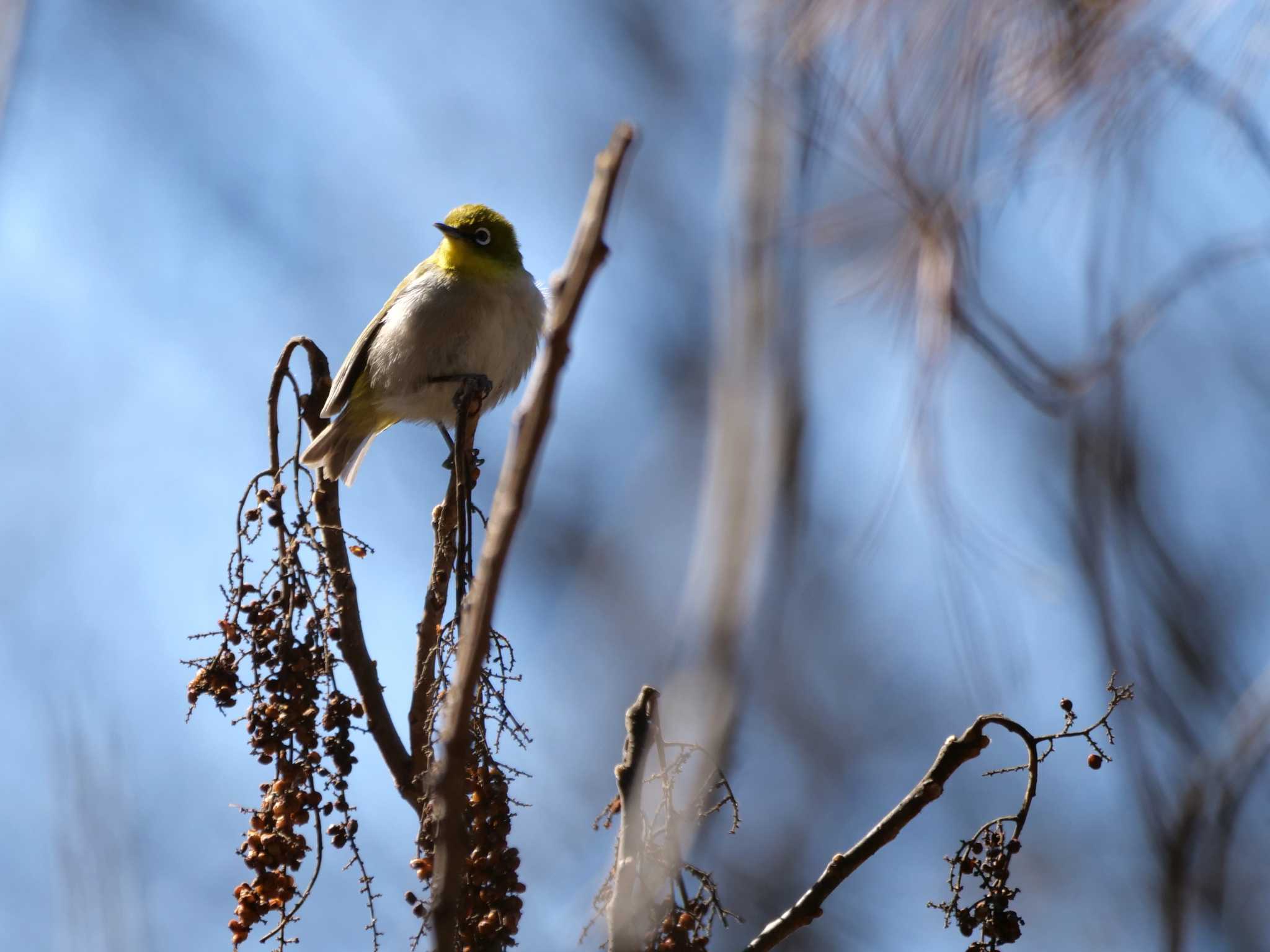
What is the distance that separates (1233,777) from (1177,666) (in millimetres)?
755

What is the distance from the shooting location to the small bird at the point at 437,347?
467 cm

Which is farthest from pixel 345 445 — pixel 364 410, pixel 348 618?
pixel 348 618

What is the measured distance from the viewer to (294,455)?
7.85ft

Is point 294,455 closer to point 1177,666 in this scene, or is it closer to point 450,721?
point 450,721

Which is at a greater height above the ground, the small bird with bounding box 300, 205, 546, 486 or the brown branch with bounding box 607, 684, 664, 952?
the small bird with bounding box 300, 205, 546, 486

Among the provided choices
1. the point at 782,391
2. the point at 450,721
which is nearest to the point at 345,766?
the point at 782,391

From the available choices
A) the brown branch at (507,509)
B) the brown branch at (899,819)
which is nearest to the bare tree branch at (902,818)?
the brown branch at (899,819)

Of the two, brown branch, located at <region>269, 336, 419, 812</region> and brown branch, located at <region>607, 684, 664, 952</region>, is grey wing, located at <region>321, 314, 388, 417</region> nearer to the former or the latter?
brown branch, located at <region>269, 336, 419, 812</region>

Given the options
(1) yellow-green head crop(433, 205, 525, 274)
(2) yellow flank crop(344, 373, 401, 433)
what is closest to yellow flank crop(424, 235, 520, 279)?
(1) yellow-green head crop(433, 205, 525, 274)

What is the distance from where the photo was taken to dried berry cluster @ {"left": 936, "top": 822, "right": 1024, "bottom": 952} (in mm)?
1557

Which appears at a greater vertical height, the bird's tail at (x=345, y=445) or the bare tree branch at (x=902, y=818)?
the bird's tail at (x=345, y=445)

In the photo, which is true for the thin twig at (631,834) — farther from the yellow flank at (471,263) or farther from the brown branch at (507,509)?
the yellow flank at (471,263)

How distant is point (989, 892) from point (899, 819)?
0.79 feet

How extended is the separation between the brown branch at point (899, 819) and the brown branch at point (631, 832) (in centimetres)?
19
